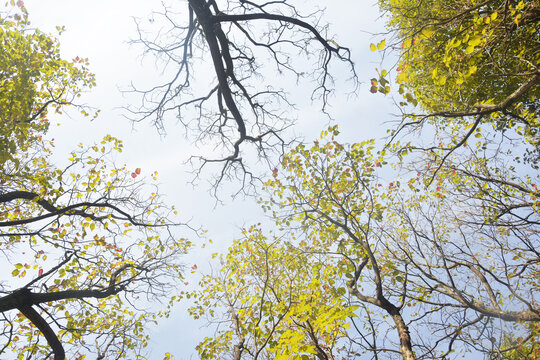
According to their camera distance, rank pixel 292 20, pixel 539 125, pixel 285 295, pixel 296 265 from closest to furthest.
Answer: pixel 292 20
pixel 539 125
pixel 296 265
pixel 285 295

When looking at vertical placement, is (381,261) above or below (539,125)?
below

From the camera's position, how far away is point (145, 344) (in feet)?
28.7

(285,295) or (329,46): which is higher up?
(329,46)

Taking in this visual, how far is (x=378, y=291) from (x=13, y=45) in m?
10.5

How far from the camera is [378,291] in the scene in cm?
526

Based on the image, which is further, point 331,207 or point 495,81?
point 495,81

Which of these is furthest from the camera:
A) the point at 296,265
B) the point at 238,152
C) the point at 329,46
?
the point at 296,265

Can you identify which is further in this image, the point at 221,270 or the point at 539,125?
the point at 221,270

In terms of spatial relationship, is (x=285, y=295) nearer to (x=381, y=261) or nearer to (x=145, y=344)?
(x=381, y=261)

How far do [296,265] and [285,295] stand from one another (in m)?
1.66

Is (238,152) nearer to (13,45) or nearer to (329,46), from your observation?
(329,46)

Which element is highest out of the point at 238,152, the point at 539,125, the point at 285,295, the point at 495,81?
the point at 495,81

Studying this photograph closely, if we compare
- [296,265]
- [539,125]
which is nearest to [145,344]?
[296,265]

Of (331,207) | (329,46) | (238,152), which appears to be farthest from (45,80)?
(331,207)
